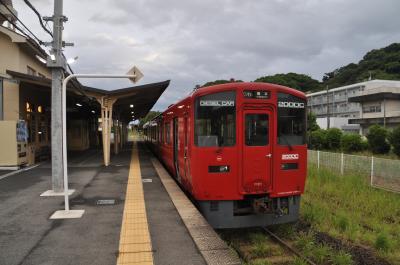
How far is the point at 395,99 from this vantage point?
142ft

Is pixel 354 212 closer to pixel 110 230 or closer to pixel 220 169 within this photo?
pixel 220 169

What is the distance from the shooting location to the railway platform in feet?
16.6

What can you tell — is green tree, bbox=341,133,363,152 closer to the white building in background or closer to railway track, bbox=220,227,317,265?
railway track, bbox=220,227,317,265

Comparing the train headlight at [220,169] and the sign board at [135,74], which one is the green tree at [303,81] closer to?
the sign board at [135,74]

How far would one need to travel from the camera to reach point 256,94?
24.0ft

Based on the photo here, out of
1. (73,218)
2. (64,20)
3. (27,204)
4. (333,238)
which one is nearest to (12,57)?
(64,20)

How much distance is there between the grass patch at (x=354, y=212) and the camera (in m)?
7.68

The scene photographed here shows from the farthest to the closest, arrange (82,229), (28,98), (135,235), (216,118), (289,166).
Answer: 1. (28,98)
2. (289,166)
3. (216,118)
4. (82,229)
5. (135,235)

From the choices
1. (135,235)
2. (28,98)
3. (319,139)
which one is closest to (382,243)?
(135,235)

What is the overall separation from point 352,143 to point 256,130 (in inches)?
751

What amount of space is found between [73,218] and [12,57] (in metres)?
13.2

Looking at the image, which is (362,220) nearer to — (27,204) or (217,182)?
(217,182)

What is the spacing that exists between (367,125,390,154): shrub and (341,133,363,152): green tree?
113cm

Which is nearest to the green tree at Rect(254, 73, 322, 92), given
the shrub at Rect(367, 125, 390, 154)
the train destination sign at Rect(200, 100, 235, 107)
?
the shrub at Rect(367, 125, 390, 154)
